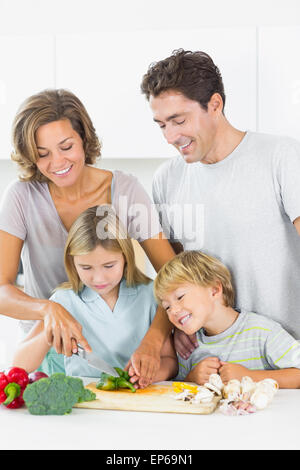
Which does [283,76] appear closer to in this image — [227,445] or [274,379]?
[274,379]

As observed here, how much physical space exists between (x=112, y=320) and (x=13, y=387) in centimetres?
31

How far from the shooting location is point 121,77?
5.68ft

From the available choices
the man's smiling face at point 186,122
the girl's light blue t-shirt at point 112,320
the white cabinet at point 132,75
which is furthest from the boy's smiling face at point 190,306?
the white cabinet at point 132,75

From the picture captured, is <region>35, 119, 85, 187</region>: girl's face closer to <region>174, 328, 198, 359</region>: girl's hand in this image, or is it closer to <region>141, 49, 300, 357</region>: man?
<region>141, 49, 300, 357</region>: man

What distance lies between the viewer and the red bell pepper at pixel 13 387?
0.83m

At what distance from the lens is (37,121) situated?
3.41 ft

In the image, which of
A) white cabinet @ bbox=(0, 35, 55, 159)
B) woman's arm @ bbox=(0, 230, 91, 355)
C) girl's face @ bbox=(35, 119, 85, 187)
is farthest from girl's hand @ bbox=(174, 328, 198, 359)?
white cabinet @ bbox=(0, 35, 55, 159)

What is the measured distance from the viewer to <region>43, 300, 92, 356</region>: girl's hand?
2.94 feet

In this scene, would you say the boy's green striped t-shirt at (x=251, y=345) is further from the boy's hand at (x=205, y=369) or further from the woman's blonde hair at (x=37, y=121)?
the woman's blonde hair at (x=37, y=121)

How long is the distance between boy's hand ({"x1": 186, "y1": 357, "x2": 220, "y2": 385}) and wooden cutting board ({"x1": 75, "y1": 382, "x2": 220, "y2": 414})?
8 cm

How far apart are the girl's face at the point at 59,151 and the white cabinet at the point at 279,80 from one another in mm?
768

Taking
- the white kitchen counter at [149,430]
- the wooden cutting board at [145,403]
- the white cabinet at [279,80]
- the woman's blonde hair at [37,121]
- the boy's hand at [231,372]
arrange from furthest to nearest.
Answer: the white cabinet at [279,80] < the woman's blonde hair at [37,121] < the boy's hand at [231,372] < the wooden cutting board at [145,403] < the white kitchen counter at [149,430]

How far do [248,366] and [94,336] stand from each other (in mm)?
290

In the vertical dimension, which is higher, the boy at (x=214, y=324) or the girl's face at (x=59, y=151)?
the girl's face at (x=59, y=151)
